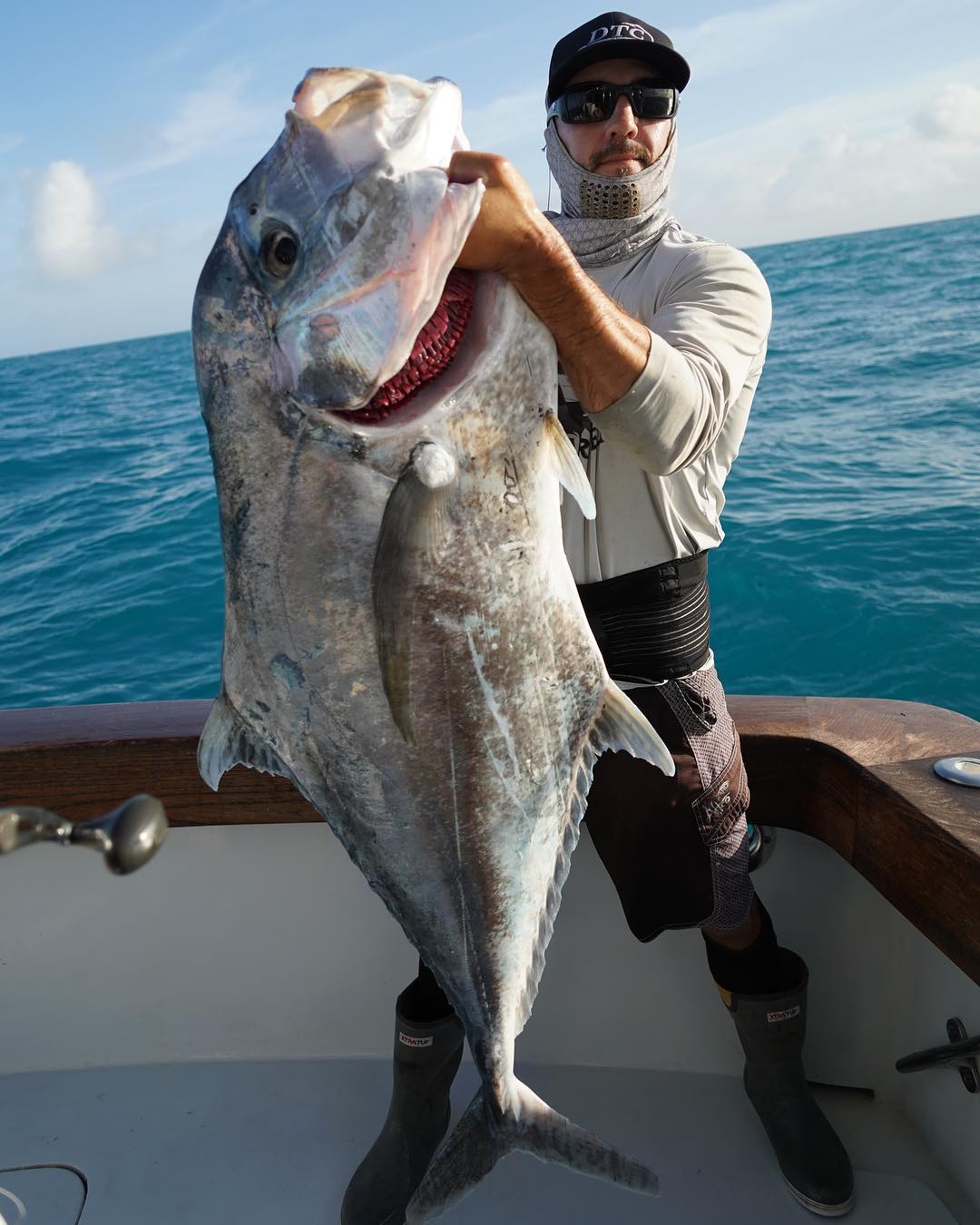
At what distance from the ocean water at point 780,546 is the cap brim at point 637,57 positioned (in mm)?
5531

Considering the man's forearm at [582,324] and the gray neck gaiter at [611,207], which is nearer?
the man's forearm at [582,324]

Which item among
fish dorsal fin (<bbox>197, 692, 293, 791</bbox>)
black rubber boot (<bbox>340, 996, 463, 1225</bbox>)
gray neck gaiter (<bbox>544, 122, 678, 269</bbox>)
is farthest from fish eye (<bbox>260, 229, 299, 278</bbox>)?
black rubber boot (<bbox>340, 996, 463, 1225</bbox>)

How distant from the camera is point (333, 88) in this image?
1.25 metres

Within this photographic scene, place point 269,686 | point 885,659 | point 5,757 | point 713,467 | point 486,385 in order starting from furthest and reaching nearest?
point 885,659
point 5,757
point 713,467
point 269,686
point 486,385

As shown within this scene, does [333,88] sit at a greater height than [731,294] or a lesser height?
greater

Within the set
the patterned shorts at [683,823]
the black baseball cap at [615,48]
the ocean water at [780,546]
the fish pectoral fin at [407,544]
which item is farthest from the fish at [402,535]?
the ocean water at [780,546]

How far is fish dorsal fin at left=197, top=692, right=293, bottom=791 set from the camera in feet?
5.17

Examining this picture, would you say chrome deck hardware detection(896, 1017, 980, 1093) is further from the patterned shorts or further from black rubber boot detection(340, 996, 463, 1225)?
black rubber boot detection(340, 996, 463, 1225)

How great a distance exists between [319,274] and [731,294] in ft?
2.86

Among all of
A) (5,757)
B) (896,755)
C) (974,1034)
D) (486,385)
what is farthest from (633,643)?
(5,757)

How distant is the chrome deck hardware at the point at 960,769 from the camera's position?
2.03 meters

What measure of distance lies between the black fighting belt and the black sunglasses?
1019 mm

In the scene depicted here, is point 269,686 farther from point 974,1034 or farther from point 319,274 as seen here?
point 974,1034

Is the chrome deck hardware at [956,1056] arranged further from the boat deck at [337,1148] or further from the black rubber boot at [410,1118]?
the black rubber boot at [410,1118]
